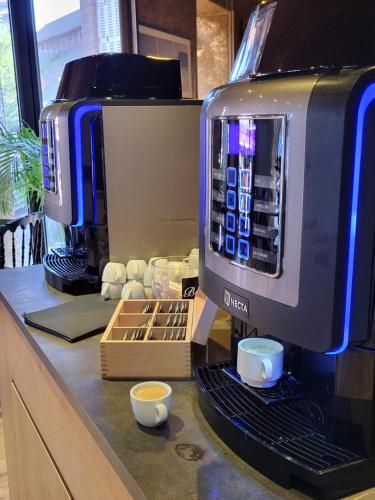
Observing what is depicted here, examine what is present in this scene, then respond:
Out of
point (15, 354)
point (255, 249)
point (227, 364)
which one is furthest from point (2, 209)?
point (255, 249)

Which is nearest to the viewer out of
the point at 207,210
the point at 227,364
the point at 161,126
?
the point at 207,210

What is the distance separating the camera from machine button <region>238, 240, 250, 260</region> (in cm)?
70

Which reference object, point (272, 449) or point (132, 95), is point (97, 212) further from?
point (272, 449)

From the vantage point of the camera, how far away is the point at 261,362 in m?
0.81

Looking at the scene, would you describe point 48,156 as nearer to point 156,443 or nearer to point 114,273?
point 114,273

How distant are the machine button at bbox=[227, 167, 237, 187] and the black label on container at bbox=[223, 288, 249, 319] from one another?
148 millimetres

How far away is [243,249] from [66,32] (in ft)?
9.20

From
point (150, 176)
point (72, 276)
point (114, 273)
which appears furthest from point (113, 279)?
point (150, 176)

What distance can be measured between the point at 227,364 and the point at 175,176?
2.02ft

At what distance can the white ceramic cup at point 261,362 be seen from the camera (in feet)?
2.66

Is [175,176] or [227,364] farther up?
[175,176]

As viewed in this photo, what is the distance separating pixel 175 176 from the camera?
140 cm

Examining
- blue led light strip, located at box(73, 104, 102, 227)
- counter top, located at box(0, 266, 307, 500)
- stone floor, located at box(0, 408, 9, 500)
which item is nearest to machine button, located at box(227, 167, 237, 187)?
counter top, located at box(0, 266, 307, 500)

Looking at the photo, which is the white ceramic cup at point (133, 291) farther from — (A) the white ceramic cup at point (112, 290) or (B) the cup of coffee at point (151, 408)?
(B) the cup of coffee at point (151, 408)
